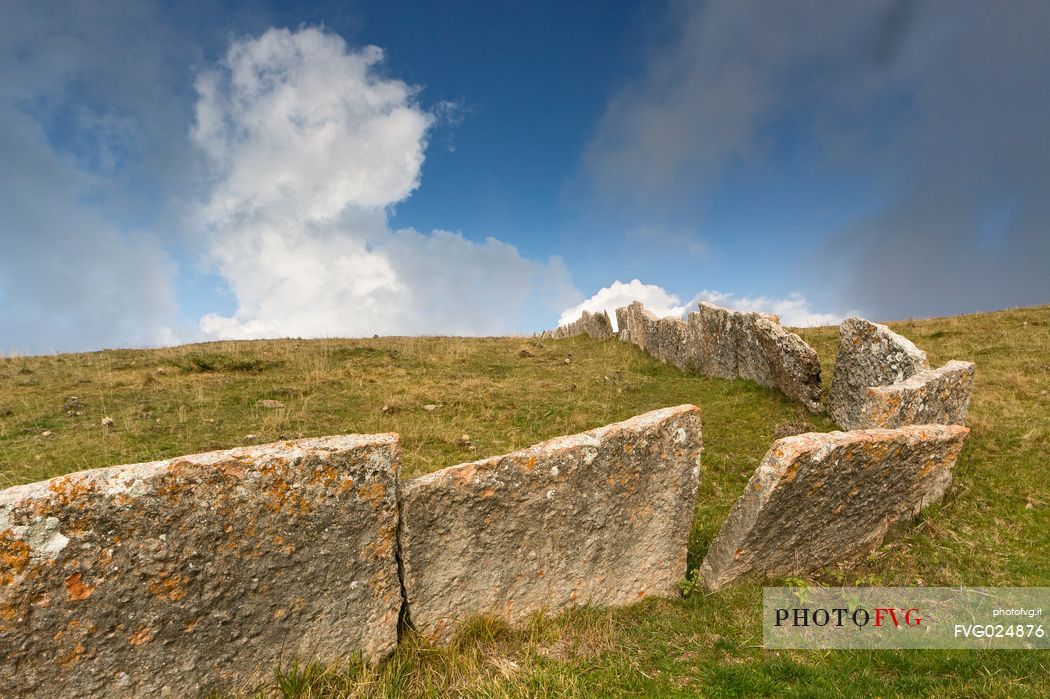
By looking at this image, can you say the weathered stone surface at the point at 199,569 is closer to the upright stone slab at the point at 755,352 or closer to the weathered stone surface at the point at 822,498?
the weathered stone surface at the point at 822,498

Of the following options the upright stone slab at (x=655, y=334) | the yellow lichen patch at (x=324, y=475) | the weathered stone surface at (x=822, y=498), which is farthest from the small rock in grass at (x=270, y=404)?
the upright stone slab at (x=655, y=334)

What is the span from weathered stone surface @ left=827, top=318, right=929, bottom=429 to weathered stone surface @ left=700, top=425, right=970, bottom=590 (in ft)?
10.4

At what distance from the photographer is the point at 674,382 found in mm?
13648

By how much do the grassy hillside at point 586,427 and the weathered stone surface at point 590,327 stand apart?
3740 millimetres

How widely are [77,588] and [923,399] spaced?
363 inches

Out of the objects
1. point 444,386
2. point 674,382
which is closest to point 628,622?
point 444,386

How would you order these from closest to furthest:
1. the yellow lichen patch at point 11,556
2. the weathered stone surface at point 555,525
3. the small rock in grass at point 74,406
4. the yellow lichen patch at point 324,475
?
the yellow lichen patch at point 11,556
the yellow lichen patch at point 324,475
the weathered stone surface at point 555,525
the small rock in grass at point 74,406

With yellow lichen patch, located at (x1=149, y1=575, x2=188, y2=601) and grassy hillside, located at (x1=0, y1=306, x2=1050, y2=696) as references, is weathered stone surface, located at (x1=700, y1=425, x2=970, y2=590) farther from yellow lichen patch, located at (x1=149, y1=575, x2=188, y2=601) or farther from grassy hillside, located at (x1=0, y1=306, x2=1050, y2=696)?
yellow lichen patch, located at (x1=149, y1=575, x2=188, y2=601)

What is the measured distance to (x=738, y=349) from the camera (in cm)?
1260

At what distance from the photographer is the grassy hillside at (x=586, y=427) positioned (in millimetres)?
3734

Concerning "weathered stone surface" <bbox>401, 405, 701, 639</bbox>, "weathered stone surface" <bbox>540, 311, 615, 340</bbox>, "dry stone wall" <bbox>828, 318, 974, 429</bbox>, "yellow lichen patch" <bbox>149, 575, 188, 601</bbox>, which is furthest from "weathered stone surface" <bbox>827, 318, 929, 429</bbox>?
"weathered stone surface" <bbox>540, 311, 615, 340</bbox>

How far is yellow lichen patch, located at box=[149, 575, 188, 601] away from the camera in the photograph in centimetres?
322

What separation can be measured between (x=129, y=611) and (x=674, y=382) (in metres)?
12.3

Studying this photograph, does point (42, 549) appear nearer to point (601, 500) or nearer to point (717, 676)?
point (601, 500)
